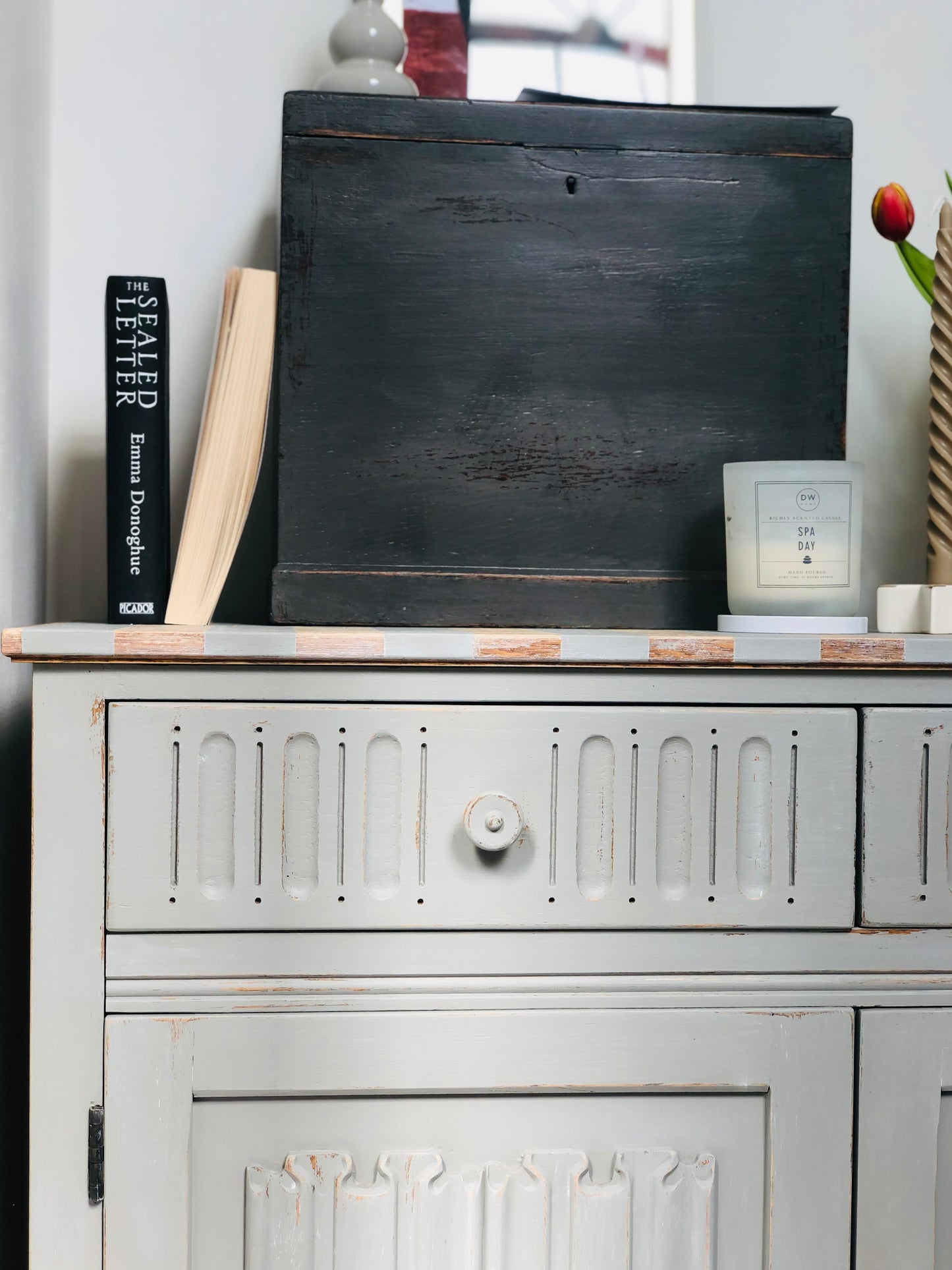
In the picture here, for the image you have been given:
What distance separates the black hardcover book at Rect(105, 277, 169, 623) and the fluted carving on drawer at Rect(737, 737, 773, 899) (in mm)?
399

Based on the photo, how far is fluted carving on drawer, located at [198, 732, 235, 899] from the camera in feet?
1.97

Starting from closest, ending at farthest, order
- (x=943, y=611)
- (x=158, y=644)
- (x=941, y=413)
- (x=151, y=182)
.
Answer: (x=158, y=644)
(x=943, y=611)
(x=941, y=413)
(x=151, y=182)

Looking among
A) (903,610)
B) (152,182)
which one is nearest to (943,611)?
(903,610)

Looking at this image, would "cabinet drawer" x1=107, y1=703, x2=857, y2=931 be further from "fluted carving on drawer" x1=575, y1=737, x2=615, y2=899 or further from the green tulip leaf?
the green tulip leaf

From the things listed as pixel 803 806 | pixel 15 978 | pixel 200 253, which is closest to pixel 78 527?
pixel 200 253

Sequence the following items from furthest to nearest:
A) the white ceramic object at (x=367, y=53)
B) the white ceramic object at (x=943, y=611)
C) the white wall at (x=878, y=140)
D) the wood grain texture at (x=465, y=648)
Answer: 1. the white wall at (x=878, y=140)
2. the white ceramic object at (x=367, y=53)
3. the white ceramic object at (x=943, y=611)
4. the wood grain texture at (x=465, y=648)

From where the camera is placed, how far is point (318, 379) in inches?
28.9

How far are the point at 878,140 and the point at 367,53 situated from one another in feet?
1.66

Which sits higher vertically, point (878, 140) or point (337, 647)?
point (878, 140)

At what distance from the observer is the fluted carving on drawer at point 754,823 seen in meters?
0.63

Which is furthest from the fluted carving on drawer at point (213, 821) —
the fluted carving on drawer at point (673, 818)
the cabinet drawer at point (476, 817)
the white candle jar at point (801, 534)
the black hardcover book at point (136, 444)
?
the white candle jar at point (801, 534)

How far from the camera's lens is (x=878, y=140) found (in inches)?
39.1

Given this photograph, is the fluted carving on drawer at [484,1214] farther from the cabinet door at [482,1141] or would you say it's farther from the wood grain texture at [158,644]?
the wood grain texture at [158,644]

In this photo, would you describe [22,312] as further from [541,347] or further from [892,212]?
[892,212]
